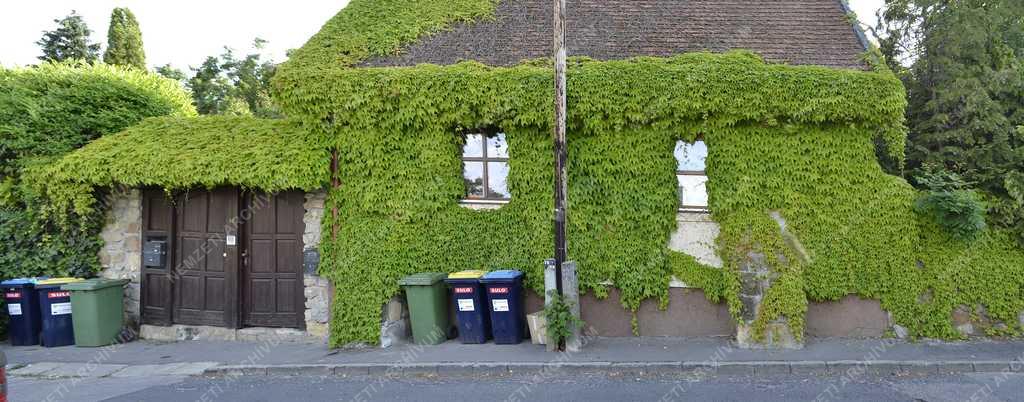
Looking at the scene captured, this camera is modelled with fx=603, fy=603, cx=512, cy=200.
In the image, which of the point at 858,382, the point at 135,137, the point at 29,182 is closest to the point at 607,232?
the point at 858,382

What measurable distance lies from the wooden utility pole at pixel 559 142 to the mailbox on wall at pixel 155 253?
640 cm

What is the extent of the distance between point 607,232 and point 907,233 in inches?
159

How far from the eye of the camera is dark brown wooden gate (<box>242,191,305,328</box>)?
9.20 meters

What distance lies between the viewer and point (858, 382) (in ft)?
21.8

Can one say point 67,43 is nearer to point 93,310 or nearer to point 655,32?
point 93,310

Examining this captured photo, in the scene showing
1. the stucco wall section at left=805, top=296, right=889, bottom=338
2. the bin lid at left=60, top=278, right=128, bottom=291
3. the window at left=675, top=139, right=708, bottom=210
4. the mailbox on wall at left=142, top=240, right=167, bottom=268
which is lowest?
the stucco wall section at left=805, top=296, right=889, bottom=338

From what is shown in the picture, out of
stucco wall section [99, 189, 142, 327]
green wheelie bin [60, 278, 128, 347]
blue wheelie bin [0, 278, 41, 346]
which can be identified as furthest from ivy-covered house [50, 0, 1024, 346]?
blue wheelie bin [0, 278, 41, 346]

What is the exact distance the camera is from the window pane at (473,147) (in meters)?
9.01

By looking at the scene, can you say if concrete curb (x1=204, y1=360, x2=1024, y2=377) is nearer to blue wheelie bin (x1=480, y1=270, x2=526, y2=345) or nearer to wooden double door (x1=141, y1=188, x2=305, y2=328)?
blue wheelie bin (x1=480, y1=270, x2=526, y2=345)

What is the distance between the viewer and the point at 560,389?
655 cm

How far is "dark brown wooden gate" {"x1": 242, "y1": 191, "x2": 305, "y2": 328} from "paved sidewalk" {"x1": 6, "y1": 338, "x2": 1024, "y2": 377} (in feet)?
2.33

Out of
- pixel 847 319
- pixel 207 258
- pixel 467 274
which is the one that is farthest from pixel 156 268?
pixel 847 319

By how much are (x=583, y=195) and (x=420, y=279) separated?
101 inches

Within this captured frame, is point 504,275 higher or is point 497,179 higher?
point 497,179
